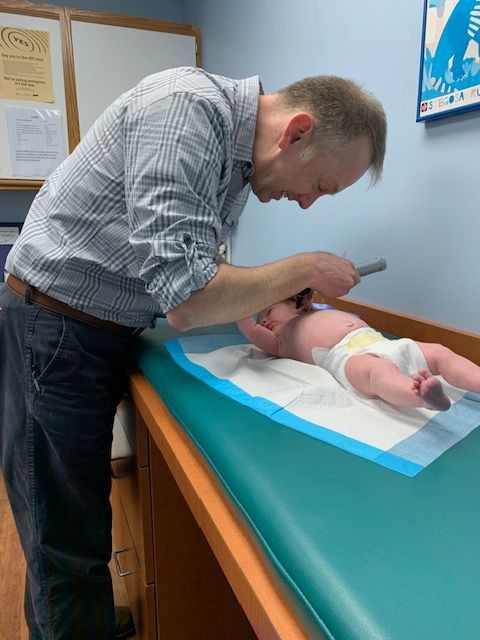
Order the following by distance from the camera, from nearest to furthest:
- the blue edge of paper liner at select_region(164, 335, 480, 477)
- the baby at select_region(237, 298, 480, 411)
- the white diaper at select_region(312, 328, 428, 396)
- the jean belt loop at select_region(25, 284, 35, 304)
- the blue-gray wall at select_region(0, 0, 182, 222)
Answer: the blue edge of paper liner at select_region(164, 335, 480, 477) → the baby at select_region(237, 298, 480, 411) → the white diaper at select_region(312, 328, 428, 396) → the jean belt loop at select_region(25, 284, 35, 304) → the blue-gray wall at select_region(0, 0, 182, 222)

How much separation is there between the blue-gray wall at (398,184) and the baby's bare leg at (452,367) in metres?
0.19

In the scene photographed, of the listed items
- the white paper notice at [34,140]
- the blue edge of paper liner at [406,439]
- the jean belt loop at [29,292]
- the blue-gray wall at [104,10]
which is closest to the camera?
the blue edge of paper liner at [406,439]

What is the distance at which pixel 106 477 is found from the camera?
101cm

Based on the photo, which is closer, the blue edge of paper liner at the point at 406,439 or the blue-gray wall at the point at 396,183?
the blue edge of paper liner at the point at 406,439

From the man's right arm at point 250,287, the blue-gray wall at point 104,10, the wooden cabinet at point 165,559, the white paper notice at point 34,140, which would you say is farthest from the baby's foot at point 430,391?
the blue-gray wall at point 104,10

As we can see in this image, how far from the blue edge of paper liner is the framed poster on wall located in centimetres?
56

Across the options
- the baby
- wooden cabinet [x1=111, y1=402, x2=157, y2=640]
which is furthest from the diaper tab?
wooden cabinet [x1=111, y1=402, x2=157, y2=640]

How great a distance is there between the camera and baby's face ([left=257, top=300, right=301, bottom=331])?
3.43ft

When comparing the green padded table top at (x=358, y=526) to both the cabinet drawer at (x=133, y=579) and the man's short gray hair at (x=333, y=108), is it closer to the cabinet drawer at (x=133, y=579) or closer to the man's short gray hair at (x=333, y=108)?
the man's short gray hair at (x=333, y=108)

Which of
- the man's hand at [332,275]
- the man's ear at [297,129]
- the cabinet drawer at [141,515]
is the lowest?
the cabinet drawer at [141,515]

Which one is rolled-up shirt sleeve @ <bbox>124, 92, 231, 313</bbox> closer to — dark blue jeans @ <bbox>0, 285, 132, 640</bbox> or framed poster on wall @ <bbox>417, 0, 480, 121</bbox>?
dark blue jeans @ <bbox>0, 285, 132, 640</bbox>

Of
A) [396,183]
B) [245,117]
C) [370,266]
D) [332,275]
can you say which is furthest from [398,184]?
[245,117]

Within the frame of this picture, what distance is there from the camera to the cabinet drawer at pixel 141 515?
0.98 meters

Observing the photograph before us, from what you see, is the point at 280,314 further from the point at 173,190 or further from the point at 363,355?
the point at 173,190
